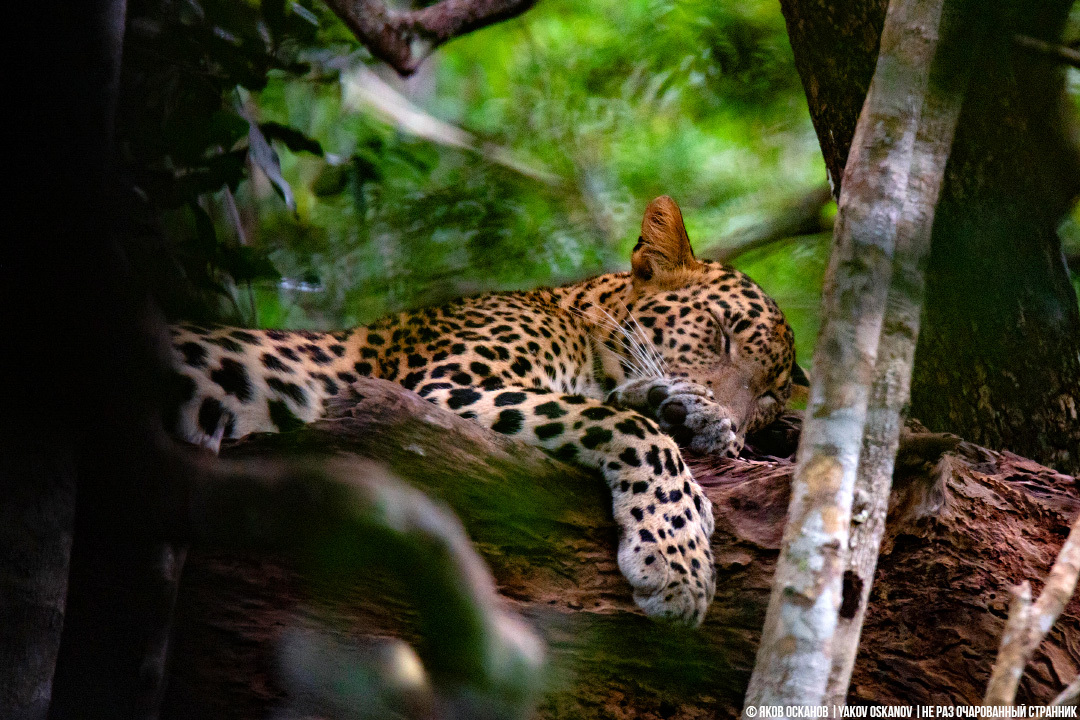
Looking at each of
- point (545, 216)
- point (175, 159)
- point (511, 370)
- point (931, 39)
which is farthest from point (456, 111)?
point (931, 39)

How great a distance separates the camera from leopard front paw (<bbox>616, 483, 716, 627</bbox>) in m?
3.59

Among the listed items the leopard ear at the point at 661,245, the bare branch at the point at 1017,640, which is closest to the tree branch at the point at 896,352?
the bare branch at the point at 1017,640

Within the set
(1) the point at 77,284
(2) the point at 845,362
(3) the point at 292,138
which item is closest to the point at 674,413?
(2) the point at 845,362

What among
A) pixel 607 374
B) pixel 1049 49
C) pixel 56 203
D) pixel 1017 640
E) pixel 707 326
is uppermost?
pixel 1049 49

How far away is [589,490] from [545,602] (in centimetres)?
50

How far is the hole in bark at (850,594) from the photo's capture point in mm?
2887

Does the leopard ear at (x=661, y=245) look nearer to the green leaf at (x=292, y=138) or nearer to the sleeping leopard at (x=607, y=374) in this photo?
the sleeping leopard at (x=607, y=374)

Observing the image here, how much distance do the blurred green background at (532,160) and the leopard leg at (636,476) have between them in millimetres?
1183

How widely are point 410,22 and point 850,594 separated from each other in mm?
4461

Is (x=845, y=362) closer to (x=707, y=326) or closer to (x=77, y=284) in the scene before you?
(x=77, y=284)

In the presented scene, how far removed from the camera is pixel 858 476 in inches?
119

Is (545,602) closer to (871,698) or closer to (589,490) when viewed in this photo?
(589,490)

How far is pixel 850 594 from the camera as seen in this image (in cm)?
290

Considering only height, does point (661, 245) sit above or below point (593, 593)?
above
